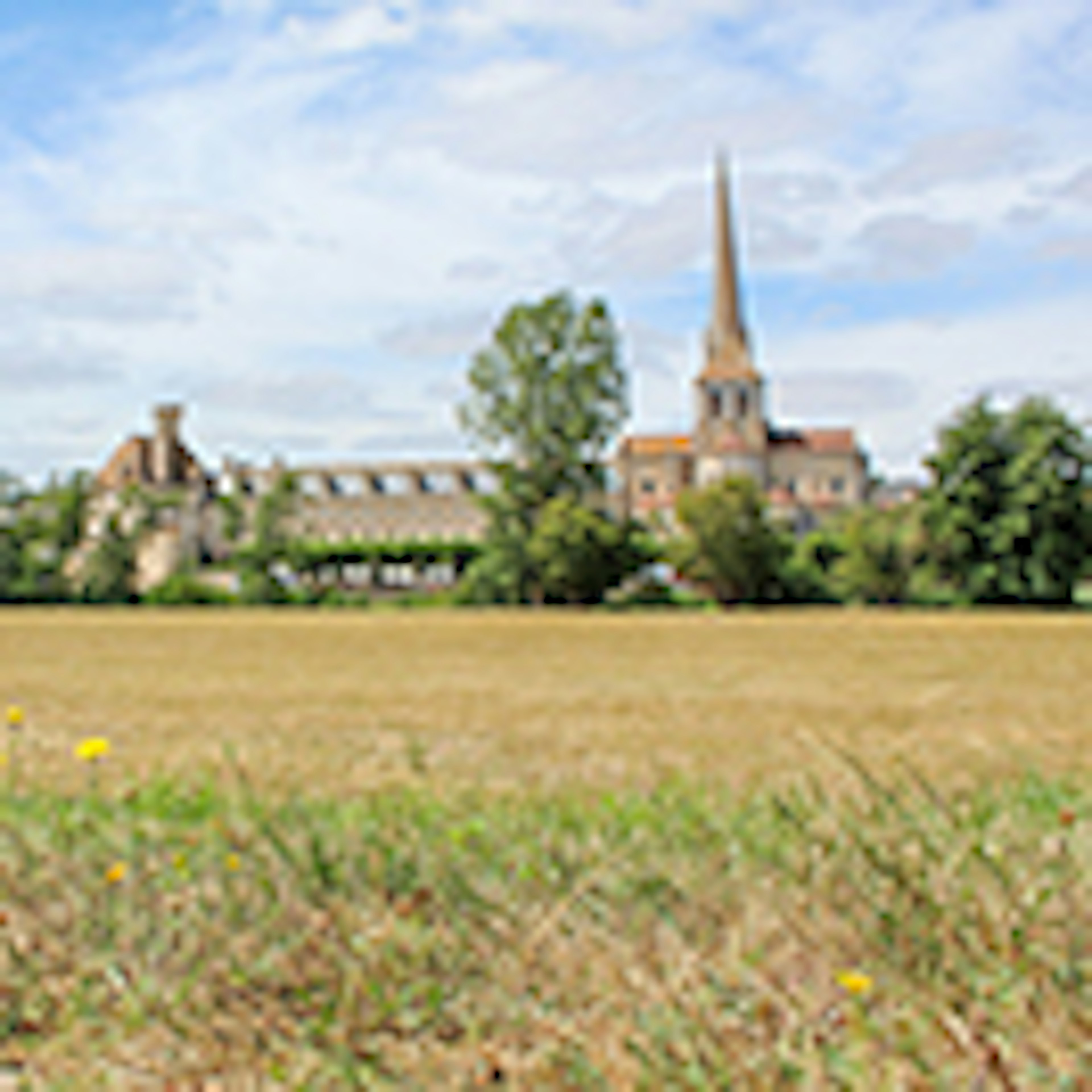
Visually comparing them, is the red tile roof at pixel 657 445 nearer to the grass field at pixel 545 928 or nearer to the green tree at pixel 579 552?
the green tree at pixel 579 552

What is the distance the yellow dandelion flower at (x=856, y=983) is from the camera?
143 inches

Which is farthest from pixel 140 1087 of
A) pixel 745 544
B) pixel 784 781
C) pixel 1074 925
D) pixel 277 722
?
pixel 745 544

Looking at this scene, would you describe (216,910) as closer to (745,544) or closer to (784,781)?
(784,781)

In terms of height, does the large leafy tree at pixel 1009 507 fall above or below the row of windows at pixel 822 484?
below

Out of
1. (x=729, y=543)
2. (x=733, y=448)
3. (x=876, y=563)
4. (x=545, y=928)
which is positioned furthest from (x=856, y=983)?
(x=733, y=448)

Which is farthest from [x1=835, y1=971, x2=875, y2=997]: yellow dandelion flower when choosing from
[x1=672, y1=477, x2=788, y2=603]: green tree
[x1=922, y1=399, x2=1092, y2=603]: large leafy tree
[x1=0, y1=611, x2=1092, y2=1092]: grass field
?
[x1=672, y1=477, x2=788, y2=603]: green tree

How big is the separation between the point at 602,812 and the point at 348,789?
2.21m

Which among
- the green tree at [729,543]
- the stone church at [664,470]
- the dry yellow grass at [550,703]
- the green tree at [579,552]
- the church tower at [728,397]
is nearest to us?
the dry yellow grass at [550,703]

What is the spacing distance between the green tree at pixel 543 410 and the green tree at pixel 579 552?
166 centimetres

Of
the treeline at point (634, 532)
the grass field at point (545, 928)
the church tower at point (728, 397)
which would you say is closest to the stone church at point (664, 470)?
the church tower at point (728, 397)

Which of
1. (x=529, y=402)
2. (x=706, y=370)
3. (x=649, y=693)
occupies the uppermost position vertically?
(x=706, y=370)

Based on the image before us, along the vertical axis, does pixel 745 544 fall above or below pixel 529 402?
below

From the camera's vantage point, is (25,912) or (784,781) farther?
(784,781)

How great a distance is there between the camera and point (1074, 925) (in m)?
4.04
